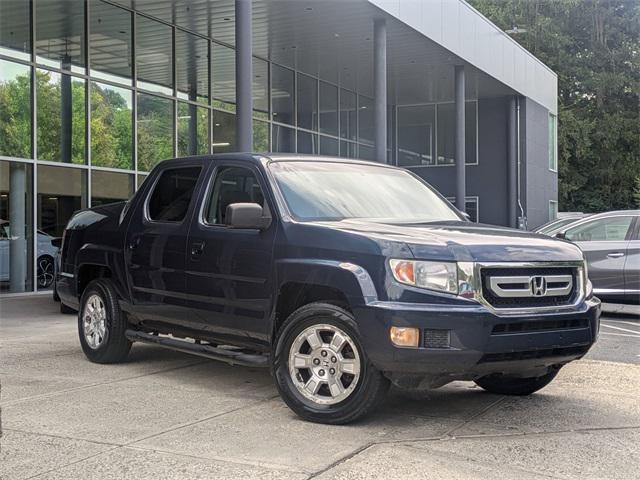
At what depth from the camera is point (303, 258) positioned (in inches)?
207

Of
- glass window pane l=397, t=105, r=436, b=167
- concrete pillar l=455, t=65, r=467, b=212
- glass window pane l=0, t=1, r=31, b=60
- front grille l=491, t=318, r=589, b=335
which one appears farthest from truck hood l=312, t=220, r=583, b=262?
glass window pane l=397, t=105, r=436, b=167

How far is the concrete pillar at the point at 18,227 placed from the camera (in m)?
14.6

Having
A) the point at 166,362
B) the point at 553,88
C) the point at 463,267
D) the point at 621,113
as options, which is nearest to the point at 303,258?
the point at 463,267

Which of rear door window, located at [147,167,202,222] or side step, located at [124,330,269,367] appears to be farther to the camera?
rear door window, located at [147,167,202,222]

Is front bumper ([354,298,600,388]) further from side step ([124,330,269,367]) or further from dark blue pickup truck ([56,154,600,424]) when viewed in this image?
side step ([124,330,269,367])

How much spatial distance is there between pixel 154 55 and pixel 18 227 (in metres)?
6.14

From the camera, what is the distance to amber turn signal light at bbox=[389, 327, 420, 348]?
466 cm

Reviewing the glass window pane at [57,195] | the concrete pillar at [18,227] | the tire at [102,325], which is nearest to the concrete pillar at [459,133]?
the glass window pane at [57,195]

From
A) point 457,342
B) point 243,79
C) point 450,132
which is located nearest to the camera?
point 457,342

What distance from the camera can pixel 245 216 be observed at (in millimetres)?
5422

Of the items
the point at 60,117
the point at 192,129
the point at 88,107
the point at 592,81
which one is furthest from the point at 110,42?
the point at 592,81

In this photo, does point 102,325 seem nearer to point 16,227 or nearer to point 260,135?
point 16,227

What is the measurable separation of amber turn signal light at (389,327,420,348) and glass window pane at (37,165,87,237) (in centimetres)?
1203

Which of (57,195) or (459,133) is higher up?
(459,133)
